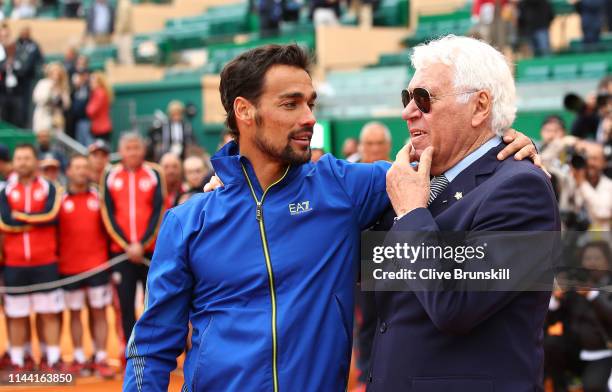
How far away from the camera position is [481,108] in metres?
3.14

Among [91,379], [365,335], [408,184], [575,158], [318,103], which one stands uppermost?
[408,184]

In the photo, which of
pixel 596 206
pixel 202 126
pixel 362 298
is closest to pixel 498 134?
pixel 362 298

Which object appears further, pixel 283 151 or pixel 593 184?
pixel 593 184

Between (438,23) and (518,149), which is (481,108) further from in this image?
(438,23)

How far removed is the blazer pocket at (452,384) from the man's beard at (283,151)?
2.63ft

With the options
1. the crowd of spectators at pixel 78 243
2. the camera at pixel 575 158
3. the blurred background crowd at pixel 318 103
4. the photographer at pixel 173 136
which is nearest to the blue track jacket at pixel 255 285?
the blurred background crowd at pixel 318 103

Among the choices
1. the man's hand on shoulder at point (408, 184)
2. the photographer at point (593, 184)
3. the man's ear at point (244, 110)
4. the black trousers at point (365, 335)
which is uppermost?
the man's ear at point (244, 110)

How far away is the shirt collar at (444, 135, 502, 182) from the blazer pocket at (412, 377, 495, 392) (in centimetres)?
64

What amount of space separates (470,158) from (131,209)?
6.36 meters

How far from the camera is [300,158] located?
3234mm

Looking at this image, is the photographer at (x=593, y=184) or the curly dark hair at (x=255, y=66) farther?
the photographer at (x=593, y=184)

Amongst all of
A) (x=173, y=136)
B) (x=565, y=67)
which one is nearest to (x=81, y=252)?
(x=173, y=136)

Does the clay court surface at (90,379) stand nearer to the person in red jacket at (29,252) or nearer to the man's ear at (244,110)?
the person in red jacket at (29,252)

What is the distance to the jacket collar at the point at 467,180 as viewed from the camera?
3094mm
